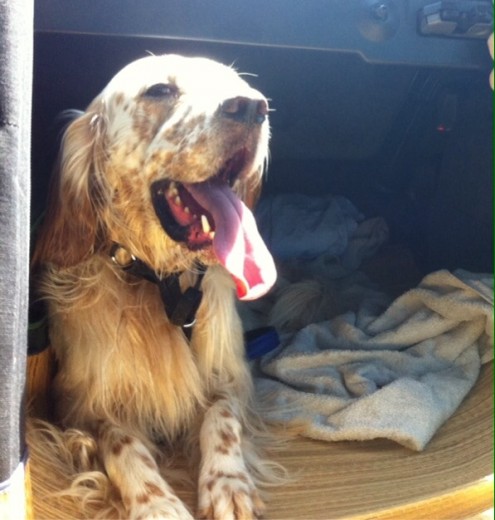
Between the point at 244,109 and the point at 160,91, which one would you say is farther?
the point at 160,91

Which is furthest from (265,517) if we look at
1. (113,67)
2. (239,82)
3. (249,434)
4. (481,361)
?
(113,67)

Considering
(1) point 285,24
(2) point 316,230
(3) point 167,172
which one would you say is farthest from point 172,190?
(2) point 316,230

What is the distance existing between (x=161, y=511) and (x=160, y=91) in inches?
38.0

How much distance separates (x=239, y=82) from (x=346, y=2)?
43cm

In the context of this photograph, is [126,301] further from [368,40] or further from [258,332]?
[368,40]

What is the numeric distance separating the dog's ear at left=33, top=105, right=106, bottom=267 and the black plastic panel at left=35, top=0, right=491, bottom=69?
0.85ft

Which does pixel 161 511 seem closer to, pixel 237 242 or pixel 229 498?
pixel 229 498

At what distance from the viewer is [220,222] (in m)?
1.72

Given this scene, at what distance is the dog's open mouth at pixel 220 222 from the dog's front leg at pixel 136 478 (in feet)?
1.48

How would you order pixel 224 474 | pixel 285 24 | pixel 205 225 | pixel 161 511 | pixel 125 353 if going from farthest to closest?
pixel 285 24
pixel 125 353
pixel 205 225
pixel 224 474
pixel 161 511

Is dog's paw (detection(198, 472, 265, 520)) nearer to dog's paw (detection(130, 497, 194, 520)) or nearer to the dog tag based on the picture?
dog's paw (detection(130, 497, 194, 520))

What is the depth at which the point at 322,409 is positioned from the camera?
1.96m

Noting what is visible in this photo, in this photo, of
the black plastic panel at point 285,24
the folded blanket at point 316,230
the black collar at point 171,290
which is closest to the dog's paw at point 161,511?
the black collar at point 171,290

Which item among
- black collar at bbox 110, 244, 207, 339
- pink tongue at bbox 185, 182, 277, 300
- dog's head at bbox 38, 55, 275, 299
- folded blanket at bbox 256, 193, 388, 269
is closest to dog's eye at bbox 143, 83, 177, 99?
dog's head at bbox 38, 55, 275, 299
